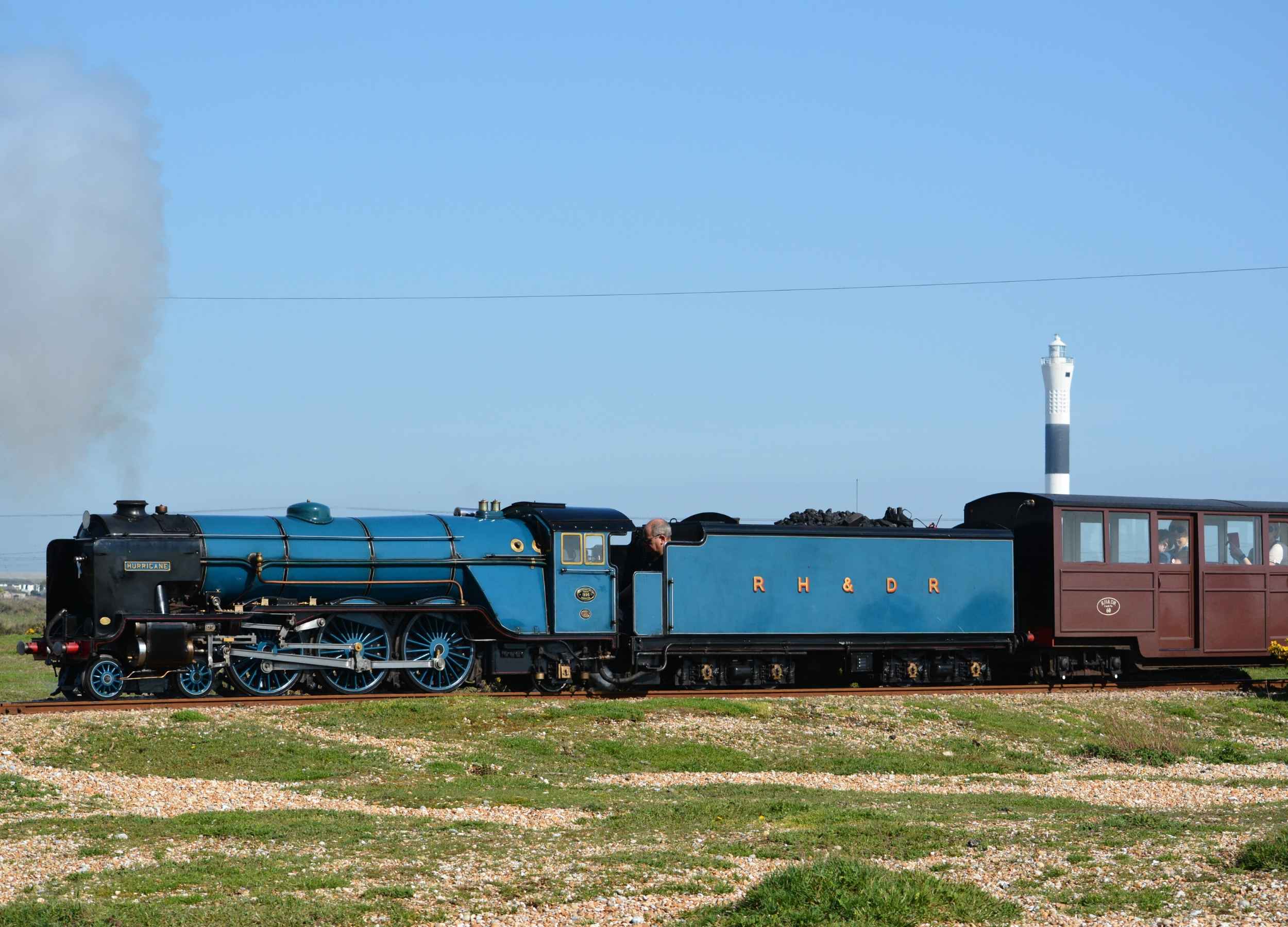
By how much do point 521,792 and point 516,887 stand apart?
440 centimetres

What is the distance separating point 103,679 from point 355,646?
3.48 meters

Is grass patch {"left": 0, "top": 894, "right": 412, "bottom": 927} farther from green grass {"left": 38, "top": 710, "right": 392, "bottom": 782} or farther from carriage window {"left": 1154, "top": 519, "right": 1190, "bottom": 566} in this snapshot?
carriage window {"left": 1154, "top": 519, "right": 1190, "bottom": 566}

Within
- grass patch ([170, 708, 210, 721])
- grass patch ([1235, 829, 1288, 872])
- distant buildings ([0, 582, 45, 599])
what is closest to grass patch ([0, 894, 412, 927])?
grass patch ([1235, 829, 1288, 872])

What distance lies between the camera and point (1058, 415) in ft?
269

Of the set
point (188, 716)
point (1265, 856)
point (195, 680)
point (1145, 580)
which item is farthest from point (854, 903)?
point (1145, 580)

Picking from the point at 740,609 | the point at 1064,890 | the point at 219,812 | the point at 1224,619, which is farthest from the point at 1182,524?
the point at 219,812

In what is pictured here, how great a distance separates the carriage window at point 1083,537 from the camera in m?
24.8

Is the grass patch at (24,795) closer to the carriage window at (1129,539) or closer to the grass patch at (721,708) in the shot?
the grass patch at (721,708)

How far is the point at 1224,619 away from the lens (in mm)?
25797

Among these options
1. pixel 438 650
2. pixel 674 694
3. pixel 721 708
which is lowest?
pixel 674 694

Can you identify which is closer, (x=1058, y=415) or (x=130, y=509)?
(x=130, y=509)

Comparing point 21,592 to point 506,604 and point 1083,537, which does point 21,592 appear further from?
point 1083,537

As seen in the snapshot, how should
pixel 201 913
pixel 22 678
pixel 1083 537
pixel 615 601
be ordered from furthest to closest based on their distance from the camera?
pixel 22 678
pixel 1083 537
pixel 615 601
pixel 201 913

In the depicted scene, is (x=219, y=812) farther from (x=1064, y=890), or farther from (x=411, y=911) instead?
(x=1064, y=890)
